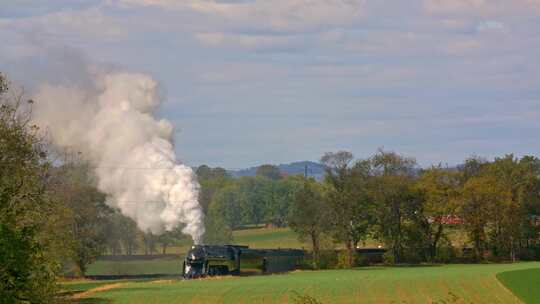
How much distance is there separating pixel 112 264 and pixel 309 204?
29457 millimetres

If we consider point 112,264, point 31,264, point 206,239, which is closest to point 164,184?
point 206,239

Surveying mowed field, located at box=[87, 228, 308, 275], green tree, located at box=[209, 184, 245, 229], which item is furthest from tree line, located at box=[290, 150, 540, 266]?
green tree, located at box=[209, 184, 245, 229]

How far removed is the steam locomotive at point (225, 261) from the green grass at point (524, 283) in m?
29.3

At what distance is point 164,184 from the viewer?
127m

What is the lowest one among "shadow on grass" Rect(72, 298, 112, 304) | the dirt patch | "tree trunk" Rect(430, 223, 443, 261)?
Result: "shadow on grass" Rect(72, 298, 112, 304)

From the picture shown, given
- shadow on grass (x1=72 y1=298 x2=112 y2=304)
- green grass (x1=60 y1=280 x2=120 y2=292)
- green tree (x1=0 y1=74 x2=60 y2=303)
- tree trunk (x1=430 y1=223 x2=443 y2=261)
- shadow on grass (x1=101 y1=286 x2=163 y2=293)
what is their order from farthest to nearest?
tree trunk (x1=430 y1=223 x2=443 y2=261) < green grass (x1=60 y1=280 x2=120 y2=292) < shadow on grass (x1=101 y1=286 x2=163 y2=293) < shadow on grass (x1=72 y1=298 x2=112 y2=304) < green tree (x1=0 y1=74 x2=60 y2=303)

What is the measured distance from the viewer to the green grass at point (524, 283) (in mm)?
69875

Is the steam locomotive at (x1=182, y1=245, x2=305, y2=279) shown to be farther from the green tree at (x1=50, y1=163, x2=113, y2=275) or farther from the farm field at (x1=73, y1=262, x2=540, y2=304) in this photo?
the green tree at (x1=50, y1=163, x2=113, y2=275)

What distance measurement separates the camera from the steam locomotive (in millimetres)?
104250

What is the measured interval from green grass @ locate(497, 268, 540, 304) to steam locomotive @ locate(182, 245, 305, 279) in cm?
2933

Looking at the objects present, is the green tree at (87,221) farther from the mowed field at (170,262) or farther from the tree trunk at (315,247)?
the tree trunk at (315,247)

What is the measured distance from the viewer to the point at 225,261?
106m

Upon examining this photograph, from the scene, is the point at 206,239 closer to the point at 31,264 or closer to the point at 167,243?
the point at 167,243

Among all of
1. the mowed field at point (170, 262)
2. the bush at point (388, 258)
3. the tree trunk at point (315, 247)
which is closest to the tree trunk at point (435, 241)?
the bush at point (388, 258)
